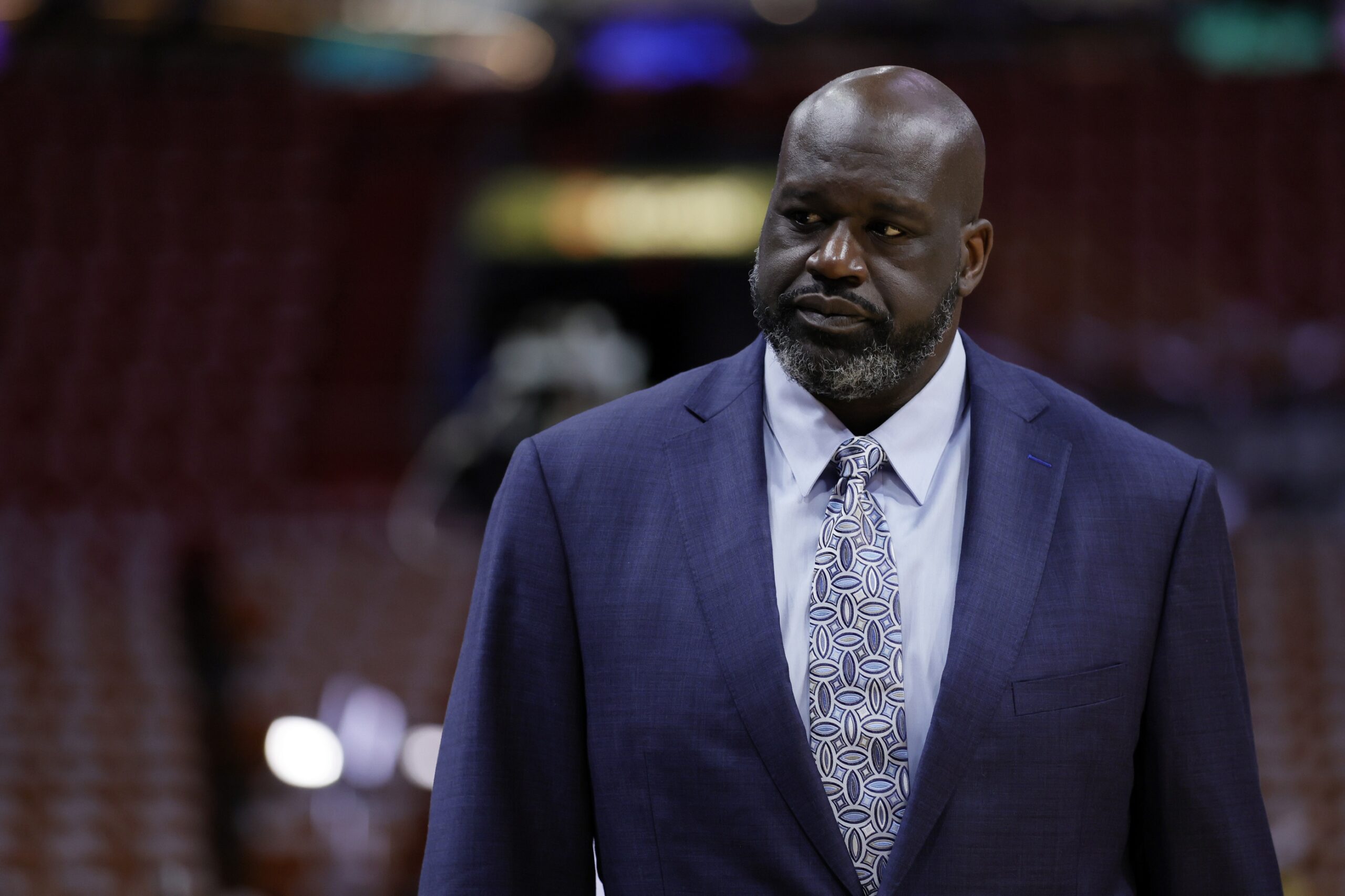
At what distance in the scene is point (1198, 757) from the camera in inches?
43.7

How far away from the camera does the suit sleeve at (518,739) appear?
42.5 inches

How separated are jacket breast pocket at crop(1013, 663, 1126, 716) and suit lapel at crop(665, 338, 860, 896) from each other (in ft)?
0.57

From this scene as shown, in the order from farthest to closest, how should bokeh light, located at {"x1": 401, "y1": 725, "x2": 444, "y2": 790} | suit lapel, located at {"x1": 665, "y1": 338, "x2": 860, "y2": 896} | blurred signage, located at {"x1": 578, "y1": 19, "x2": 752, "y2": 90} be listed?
blurred signage, located at {"x1": 578, "y1": 19, "x2": 752, "y2": 90}
bokeh light, located at {"x1": 401, "y1": 725, "x2": 444, "y2": 790}
suit lapel, located at {"x1": 665, "y1": 338, "x2": 860, "y2": 896}

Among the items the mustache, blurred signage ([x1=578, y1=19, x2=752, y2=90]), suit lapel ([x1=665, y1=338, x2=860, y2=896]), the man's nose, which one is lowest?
suit lapel ([x1=665, y1=338, x2=860, y2=896])

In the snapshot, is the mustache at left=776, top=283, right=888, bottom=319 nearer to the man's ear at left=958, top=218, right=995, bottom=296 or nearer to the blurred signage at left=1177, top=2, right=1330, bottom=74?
the man's ear at left=958, top=218, right=995, bottom=296

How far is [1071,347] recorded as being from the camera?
631 centimetres

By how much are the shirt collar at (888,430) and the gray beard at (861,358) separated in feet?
0.10

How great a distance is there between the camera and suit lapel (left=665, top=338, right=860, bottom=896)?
105cm

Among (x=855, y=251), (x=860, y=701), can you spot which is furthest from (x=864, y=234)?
(x=860, y=701)

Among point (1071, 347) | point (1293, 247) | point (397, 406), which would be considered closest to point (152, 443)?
point (397, 406)

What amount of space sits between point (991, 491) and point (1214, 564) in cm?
19

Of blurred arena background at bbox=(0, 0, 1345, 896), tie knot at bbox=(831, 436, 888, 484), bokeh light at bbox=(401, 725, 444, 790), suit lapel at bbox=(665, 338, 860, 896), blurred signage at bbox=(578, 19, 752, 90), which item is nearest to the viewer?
suit lapel at bbox=(665, 338, 860, 896)

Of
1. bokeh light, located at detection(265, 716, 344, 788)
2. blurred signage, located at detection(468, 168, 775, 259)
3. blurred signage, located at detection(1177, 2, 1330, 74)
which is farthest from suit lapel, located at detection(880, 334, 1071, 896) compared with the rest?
blurred signage, located at detection(1177, 2, 1330, 74)

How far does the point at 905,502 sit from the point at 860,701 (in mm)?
189
